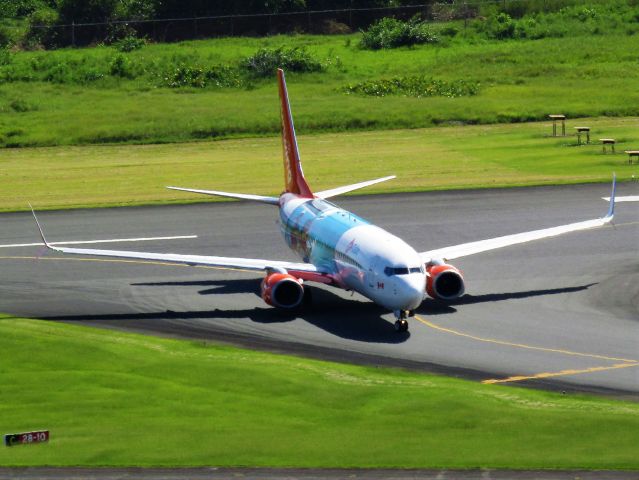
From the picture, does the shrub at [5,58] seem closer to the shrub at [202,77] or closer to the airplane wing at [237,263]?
the shrub at [202,77]

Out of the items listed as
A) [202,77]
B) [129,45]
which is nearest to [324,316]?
[202,77]

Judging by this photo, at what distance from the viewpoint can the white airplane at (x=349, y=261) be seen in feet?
162

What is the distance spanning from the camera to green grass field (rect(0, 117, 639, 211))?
8725 centimetres

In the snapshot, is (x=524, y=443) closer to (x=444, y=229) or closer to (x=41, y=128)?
(x=444, y=229)

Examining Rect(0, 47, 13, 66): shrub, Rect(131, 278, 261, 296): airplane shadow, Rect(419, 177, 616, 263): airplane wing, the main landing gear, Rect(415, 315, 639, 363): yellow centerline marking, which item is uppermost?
Rect(0, 47, 13, 66): shrub

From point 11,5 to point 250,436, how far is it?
144303 mm

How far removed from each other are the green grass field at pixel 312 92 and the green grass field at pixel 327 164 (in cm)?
345

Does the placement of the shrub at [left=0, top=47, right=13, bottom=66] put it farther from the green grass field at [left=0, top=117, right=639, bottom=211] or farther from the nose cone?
the nose cone

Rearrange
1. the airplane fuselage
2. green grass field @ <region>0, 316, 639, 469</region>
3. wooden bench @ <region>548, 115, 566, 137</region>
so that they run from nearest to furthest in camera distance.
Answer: green grass field @ <region>0, 316, 639, 469</region>, the airplane fuselage, wooden bench @ <region>548, 115, 566, 137</region>

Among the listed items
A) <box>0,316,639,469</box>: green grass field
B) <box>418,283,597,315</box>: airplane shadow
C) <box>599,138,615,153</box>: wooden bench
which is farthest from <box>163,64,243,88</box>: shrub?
<box>0,316,639,469</box>: green grass field

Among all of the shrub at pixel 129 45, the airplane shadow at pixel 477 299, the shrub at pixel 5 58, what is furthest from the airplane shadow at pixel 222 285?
the shrub at pixel 129 45

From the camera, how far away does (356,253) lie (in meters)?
51.5

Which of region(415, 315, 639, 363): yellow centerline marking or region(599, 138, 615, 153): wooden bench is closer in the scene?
region(415, 315, 639, 363): yellow centerline marking

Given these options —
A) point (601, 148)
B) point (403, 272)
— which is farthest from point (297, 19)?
point (403, 272)
